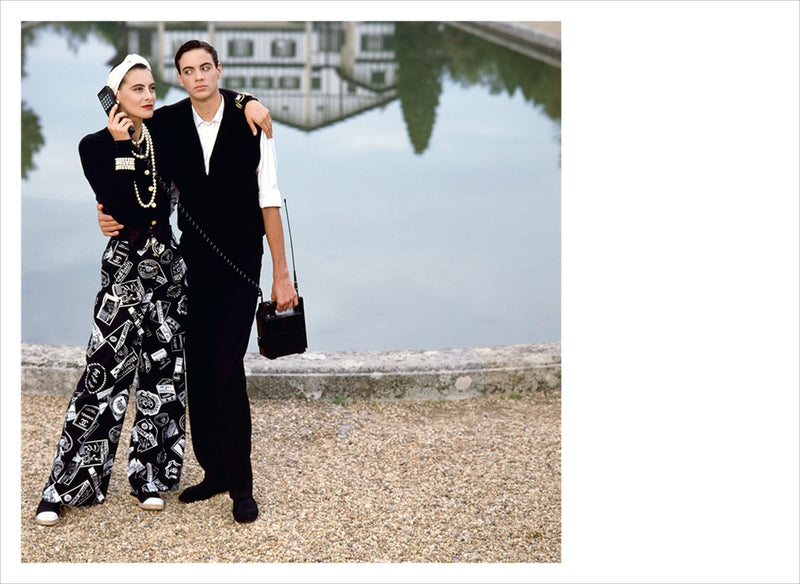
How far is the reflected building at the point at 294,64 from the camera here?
1426 cm

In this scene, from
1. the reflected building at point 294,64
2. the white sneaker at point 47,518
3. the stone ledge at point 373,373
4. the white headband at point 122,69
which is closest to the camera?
the white headband at point 122,69

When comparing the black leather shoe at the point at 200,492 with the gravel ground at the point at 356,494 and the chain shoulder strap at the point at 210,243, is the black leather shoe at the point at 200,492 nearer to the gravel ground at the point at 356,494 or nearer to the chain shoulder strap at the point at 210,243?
the gravel ground at the point at 356,494

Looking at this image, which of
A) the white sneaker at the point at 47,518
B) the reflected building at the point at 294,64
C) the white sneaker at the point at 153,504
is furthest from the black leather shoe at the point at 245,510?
the reflected building at the point at 294,64

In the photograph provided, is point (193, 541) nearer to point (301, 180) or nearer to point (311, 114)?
point (301, 180)

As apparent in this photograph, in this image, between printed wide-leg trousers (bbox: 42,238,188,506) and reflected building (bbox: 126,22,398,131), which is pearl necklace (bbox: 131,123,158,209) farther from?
reflected building (bbox: 126,22,398,131)

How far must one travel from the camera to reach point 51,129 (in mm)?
11438

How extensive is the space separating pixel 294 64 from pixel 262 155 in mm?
13047

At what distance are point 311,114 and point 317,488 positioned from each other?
9884 mm

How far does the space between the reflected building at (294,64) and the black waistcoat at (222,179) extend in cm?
924

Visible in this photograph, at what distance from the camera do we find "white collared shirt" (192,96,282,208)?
3945 mm

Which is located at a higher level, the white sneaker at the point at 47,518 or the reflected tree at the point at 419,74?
the reflected tree at the point at 419,74

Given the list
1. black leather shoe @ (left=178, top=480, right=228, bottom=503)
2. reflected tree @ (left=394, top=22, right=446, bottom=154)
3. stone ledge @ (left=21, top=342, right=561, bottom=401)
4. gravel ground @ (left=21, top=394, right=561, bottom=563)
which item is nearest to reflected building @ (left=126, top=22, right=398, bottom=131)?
reflected tree @ (left=394, top=22, right=446, bottom=154)

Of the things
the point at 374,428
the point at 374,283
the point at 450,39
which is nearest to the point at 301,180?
the point at 374,283

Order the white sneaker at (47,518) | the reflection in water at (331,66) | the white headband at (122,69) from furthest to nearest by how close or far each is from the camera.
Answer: the reflection in water at (331,66)
the white sneaker at (47,518)
the white headband at (122,69)
